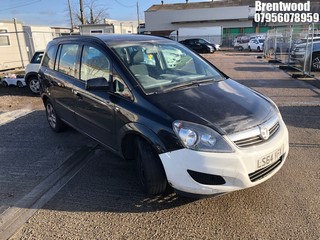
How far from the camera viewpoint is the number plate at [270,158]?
2.71 m

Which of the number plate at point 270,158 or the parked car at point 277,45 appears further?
the parked car at point 277,45

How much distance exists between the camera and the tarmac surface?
2658 mm

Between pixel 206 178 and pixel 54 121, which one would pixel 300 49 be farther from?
pixel 206 178

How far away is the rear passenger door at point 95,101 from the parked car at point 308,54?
30.8 ft

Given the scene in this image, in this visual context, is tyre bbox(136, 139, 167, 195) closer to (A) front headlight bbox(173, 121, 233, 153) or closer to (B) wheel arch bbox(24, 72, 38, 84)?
(A) front headlight bbox(173, 121, 233, 153)

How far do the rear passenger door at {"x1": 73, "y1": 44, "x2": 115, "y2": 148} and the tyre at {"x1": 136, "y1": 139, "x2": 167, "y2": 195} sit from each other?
63 centimetres

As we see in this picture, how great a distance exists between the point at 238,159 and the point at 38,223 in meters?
2.08

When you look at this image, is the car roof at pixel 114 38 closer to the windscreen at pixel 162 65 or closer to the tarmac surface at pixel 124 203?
the windscreen at pixel 162 65

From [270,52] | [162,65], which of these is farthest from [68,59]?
[270,52]

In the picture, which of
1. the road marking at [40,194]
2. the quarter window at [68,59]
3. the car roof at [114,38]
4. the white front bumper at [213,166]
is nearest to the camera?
the white front bumper at [213,166]

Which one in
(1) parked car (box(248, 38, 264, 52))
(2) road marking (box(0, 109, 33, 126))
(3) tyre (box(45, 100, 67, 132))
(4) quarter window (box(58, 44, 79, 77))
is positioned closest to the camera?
(4) quarter window (box(58, 44, 79, 77))

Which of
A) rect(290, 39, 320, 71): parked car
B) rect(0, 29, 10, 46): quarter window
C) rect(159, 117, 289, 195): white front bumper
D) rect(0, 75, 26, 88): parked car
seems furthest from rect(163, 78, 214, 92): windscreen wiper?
rect(0, 29, 10, 46): quarter window

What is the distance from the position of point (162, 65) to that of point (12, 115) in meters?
4.81

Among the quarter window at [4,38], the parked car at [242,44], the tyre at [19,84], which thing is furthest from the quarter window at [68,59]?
the parked car at [242,44]
